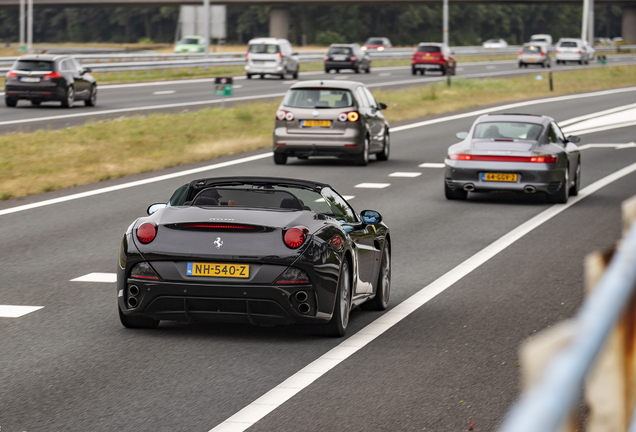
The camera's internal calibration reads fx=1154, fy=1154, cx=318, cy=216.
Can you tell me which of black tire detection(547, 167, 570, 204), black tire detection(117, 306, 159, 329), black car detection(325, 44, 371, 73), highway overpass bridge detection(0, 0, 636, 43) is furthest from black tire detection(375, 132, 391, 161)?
highway overpass bridge detection(0, 0, 636, 43)

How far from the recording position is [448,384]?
668 centimetres

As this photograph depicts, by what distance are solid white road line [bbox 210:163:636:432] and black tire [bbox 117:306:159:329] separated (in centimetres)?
144

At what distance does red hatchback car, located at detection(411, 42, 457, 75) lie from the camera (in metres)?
65.2

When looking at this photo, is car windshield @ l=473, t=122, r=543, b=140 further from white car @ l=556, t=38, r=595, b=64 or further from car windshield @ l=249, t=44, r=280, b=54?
white car @ l=556, t=38, r=595, b=64

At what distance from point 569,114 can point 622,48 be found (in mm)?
66309

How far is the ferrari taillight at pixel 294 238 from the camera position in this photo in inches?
313

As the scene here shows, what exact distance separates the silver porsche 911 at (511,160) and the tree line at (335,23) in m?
122

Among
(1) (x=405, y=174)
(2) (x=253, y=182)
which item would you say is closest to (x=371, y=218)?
(2) (x=253, y=182)

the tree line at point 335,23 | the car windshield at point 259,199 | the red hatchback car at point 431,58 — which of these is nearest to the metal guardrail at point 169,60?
the red hatchback car at point 431,58

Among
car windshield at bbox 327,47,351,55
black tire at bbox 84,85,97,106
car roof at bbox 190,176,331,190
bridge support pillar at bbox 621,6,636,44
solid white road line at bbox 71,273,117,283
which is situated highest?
bridge support pillar at bbox 621,6,636,44

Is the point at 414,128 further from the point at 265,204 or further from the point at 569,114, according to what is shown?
the point at 265,204

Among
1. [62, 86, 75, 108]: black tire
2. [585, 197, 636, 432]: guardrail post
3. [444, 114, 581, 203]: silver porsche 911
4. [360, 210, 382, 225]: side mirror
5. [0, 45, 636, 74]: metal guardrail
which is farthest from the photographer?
[0, 45, 636, 74]: metal guardrail

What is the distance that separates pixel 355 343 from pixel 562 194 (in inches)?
446

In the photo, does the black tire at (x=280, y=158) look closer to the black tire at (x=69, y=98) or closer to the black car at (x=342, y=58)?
the black tire at (x=69, y=98)
